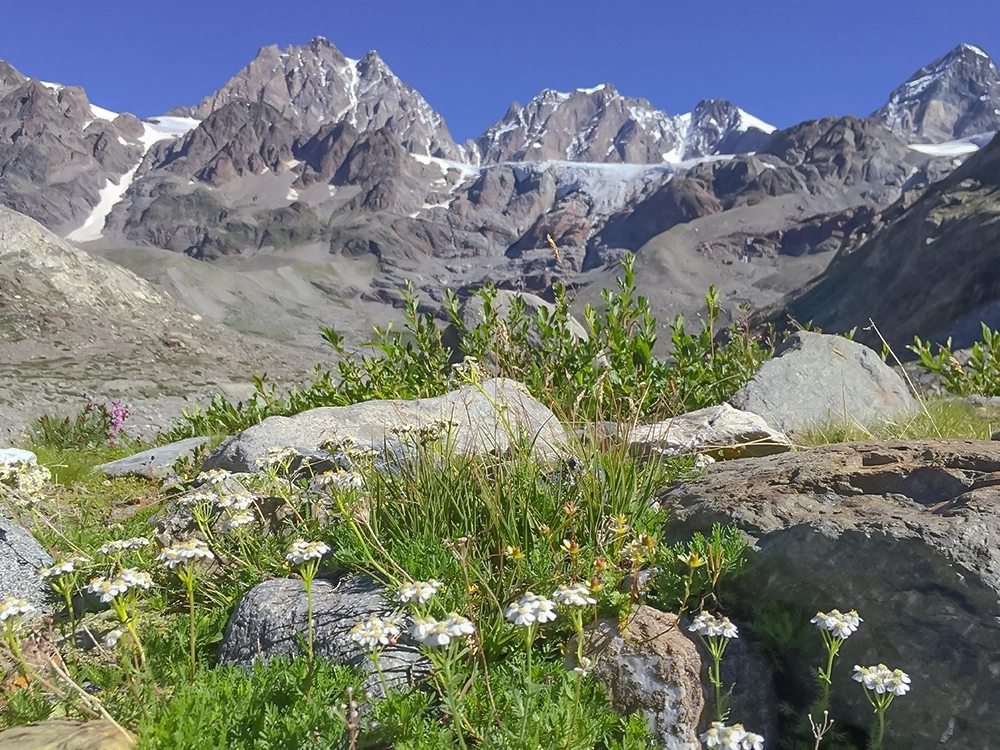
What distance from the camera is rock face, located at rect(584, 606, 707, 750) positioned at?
292 cm

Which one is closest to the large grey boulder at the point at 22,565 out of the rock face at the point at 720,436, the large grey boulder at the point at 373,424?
the large grey boulder at the point at 373,424

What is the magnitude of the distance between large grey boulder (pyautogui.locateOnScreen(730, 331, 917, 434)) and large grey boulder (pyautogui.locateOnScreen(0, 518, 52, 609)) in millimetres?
7127

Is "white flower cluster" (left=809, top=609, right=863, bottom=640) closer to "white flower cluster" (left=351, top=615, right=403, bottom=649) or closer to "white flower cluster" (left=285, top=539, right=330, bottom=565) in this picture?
"white flower cluster" (left=351, top=615, right=403, bottom=649)

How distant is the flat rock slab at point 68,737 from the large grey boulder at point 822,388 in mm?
6729

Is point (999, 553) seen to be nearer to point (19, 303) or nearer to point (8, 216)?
point (19, 303)

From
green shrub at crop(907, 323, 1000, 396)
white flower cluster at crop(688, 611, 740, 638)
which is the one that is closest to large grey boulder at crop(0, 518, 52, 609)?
white flower cluster at crop(688, 611, 740, 638)

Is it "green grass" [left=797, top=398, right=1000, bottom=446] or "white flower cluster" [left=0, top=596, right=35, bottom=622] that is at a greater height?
"green grass" [left=797, top=398, right=1000, bottom=446]

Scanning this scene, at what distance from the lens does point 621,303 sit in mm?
8594

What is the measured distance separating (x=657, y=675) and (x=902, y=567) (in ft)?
4.14

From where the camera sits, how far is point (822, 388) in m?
8.52

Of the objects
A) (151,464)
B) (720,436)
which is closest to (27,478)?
(151,464)

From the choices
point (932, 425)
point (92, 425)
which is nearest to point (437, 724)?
point (932, 425)

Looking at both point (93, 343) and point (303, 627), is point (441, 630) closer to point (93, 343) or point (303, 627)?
point (303, 627)

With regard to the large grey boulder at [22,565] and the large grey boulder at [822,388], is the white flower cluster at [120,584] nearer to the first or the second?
the large grey boulder at [22,565]
